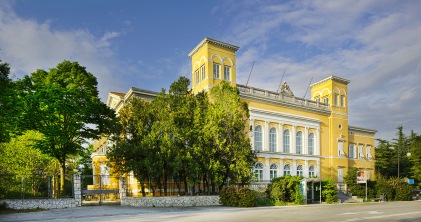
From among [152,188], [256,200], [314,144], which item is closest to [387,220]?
[256,200]

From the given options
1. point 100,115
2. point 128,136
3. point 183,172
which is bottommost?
point 183,172

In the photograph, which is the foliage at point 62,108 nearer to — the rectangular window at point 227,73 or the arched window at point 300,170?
the rectangular window at point 227,73

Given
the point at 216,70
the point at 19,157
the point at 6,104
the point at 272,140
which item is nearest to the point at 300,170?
the point at 272,140

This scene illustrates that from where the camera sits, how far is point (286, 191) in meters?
26.2

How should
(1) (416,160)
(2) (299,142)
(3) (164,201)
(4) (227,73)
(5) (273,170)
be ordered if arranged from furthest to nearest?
(1) (416,160) → (2) (299,142) → (5) (273,170) → (4) (227,73) → (3) (164,201)

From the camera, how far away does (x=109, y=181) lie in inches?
1233

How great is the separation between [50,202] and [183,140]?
884 centimetres

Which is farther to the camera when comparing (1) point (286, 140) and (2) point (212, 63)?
(1) point (286, 140)

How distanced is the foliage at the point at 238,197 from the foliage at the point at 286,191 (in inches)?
138

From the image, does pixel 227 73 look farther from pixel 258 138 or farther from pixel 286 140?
pixel 286 140

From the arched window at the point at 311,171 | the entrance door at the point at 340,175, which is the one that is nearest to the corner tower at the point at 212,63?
the arched window at the point at 311,171

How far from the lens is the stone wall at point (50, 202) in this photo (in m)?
19.0

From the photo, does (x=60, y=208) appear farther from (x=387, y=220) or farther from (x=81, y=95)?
(x=387, y=220)

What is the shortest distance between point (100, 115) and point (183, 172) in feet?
24.2
